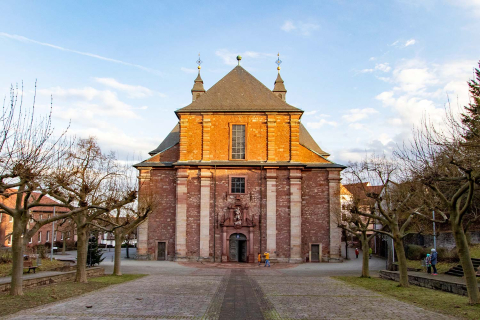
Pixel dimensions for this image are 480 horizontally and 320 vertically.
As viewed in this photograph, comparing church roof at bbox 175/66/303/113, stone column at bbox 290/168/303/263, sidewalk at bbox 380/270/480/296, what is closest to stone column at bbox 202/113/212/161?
church roof at bbox 175/66/303/113

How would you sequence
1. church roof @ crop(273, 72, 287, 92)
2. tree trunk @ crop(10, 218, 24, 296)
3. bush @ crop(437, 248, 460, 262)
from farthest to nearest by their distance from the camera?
church roof @ crop(273, 72, 287, 92) < bush @ crop(437, 248, 460, 262) < tree trunk @ crop(10, 218, 24, 296)

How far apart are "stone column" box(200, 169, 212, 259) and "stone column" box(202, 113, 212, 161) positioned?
4.64 ft

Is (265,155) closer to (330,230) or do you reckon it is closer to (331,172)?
(331,172)

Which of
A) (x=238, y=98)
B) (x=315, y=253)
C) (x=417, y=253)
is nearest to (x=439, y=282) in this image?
(x=417, y=253)

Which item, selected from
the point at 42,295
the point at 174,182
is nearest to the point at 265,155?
the point at 174,182

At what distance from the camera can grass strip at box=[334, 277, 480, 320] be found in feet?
42.2

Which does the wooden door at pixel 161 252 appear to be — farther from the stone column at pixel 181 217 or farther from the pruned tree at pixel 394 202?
the pruned tree at pixel 394 202

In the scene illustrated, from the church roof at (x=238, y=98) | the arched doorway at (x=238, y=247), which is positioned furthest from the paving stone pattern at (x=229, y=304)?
the church roof at (x=238, y=98)

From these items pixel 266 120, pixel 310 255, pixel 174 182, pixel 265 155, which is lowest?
pixel 310 255

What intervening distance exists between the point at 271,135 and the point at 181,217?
10.8m

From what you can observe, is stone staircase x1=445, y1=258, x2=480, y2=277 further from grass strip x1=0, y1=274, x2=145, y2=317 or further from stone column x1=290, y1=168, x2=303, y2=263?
grass strip x1=0, y1=274, x2=145, y2=317

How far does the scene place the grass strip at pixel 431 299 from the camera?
42.2 feet

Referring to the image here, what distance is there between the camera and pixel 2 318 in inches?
443

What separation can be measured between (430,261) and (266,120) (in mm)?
20234
